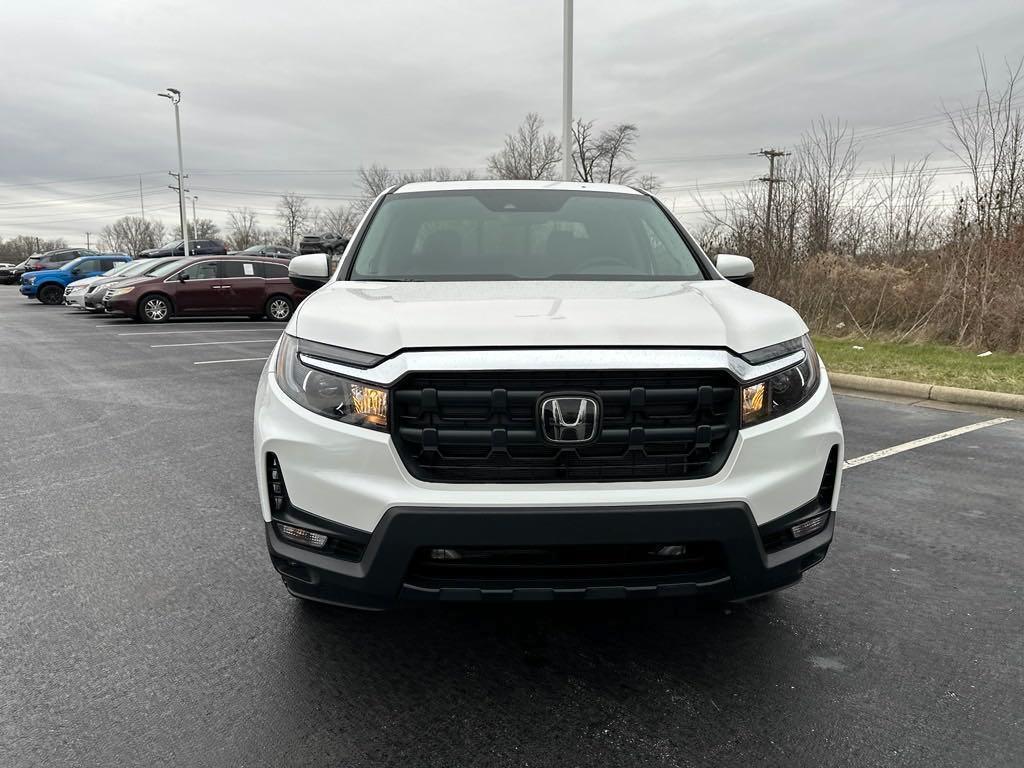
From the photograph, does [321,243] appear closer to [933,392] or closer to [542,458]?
[933,392]

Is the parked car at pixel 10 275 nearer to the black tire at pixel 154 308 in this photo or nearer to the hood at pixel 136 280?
the hood at pixel 136 280

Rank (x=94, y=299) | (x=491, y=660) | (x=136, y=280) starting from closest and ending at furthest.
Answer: (x=491, y=660)
(x=136, y=280)
(x=94, y=299)

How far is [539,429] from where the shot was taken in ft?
7.19

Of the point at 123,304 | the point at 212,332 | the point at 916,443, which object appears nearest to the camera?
the point at 916,443

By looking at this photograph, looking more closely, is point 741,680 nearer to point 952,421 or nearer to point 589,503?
point 589,503

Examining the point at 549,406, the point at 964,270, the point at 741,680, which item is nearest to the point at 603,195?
the point at 549,406

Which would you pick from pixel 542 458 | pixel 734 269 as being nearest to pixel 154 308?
pixel 734 269

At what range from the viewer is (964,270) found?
1148 cm

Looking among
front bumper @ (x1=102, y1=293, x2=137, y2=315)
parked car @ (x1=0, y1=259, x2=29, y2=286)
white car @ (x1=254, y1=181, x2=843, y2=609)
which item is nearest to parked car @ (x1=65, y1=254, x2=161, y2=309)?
front bumper @ (x1=102, y1=293, x2=137, y2=315)

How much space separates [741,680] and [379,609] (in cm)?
122

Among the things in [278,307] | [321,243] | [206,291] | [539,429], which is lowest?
[278,307]

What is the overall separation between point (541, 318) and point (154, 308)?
18898 millimetres

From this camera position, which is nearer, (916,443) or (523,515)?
(523,515)

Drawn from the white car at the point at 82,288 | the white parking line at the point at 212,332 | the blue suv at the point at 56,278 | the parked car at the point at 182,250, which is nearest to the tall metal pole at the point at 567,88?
the white parking line at the point at 212,332
